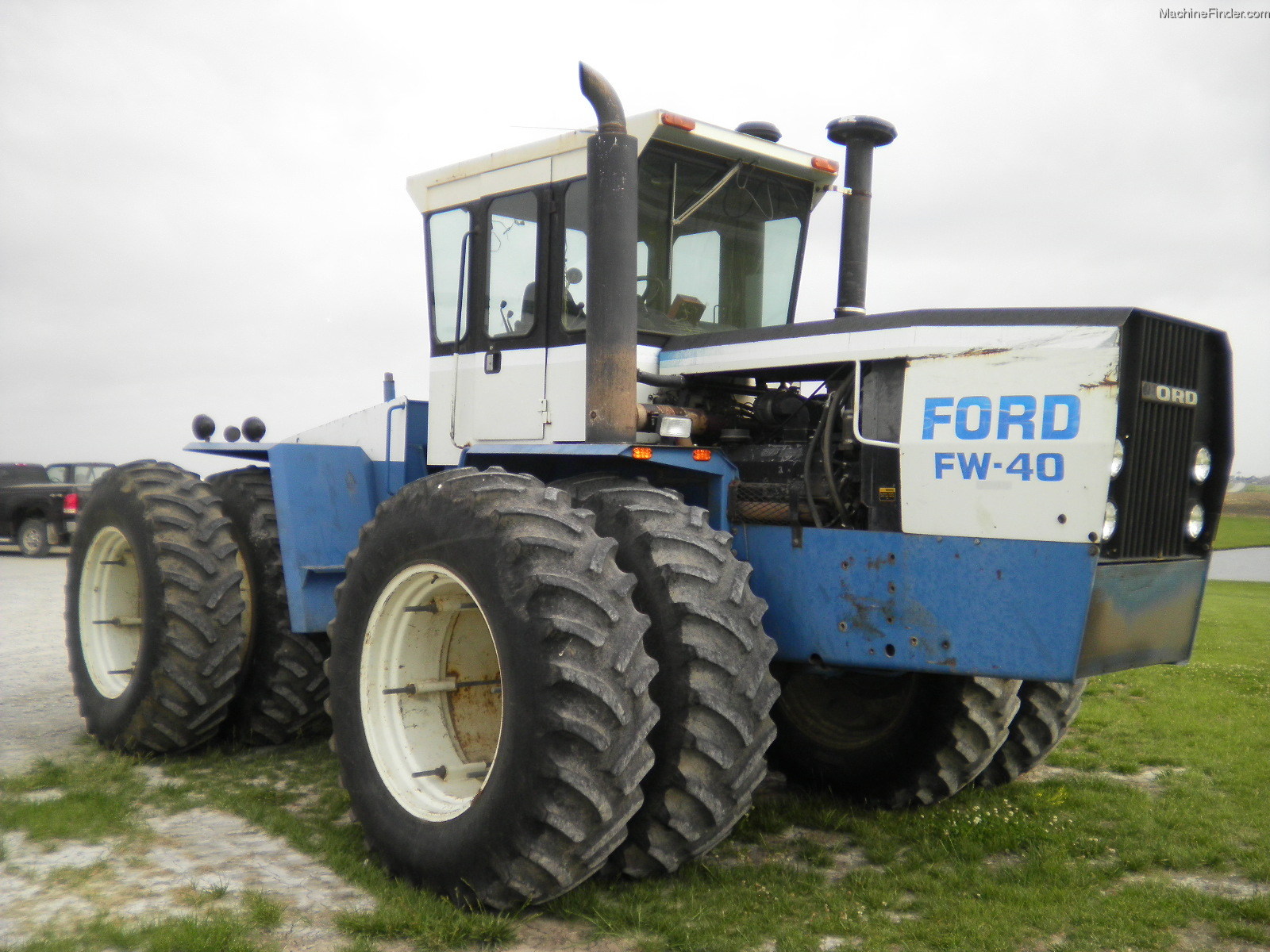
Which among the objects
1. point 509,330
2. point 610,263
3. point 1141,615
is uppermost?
point 610,263

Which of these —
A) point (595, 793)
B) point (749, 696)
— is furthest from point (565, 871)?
point (749, 696)

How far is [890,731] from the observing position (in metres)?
5.33

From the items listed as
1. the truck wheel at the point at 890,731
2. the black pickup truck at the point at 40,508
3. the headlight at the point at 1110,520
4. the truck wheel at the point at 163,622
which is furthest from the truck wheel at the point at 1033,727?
the black pickup truck at the point at 40,508

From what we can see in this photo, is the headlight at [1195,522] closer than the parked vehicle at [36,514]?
Yes

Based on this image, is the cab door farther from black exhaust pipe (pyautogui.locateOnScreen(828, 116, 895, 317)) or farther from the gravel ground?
the gravel ground

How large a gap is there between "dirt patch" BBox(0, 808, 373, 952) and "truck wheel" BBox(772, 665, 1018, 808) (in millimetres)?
2182

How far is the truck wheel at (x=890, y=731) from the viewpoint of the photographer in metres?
5.07

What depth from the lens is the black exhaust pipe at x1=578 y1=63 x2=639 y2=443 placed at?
4.47 meters

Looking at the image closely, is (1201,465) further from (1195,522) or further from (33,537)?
(33,537)

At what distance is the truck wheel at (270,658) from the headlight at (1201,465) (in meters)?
4.50

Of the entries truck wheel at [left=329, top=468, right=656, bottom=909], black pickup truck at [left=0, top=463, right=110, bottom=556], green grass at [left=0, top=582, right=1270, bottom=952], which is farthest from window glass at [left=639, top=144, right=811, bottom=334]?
black pickup truck at [left=0, top=463, right=110, bottom=556]

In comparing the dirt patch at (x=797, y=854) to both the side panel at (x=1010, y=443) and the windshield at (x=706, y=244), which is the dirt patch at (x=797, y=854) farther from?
the windshield at (x=706, y=244)

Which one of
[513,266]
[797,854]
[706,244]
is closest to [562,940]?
[797,854]

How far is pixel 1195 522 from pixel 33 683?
7940mm
